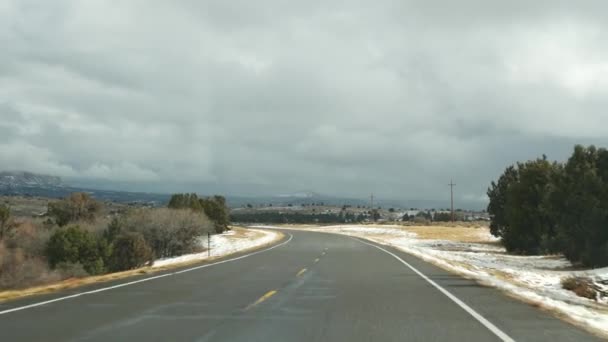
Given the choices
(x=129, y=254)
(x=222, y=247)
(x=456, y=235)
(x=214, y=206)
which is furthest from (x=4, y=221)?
(x=456, y=235)

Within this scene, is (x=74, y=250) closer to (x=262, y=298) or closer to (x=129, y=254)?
(x=129, y=254)

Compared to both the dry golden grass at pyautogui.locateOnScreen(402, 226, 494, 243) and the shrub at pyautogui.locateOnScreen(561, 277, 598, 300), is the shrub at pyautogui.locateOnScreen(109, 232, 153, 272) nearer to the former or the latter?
the shrub at pyautogui.locateOnScreen(561, 277, 598, 300)

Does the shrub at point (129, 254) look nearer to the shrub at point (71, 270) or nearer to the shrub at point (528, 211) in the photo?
the shrub at point (71, 270)

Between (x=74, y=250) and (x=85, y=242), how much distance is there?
0.84m

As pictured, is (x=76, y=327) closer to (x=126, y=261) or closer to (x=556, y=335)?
(x=556, y=335)

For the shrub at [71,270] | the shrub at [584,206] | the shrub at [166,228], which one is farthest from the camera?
the shrub at [166,228]

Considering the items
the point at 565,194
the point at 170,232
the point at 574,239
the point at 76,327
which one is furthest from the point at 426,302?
the point at 170,232

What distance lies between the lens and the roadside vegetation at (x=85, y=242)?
115ft

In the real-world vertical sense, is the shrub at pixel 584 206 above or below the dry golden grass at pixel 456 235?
above

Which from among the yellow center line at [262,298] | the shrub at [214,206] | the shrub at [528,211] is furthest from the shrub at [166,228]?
the yellow center line at [262,298]

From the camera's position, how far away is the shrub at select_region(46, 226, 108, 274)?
127 ft

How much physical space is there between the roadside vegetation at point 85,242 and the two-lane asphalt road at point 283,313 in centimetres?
1875

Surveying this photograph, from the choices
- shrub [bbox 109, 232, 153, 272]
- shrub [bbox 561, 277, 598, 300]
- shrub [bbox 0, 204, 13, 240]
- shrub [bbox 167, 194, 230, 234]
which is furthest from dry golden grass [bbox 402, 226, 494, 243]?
shrub [bbox 561, 277, 598, 300]

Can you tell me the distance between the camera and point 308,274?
2109 cm
